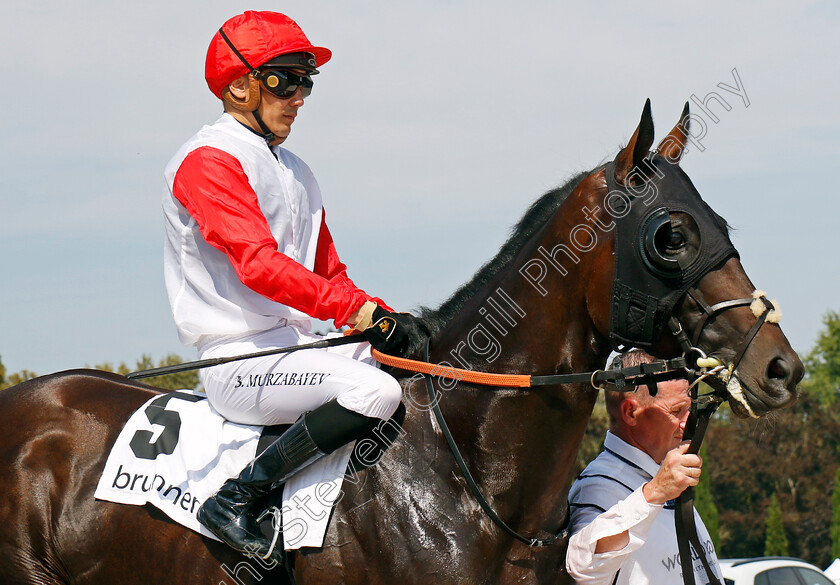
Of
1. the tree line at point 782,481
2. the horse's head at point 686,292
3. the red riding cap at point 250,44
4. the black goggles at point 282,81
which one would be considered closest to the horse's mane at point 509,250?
the horse's head at point 686,292

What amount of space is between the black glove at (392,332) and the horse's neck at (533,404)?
319 millimetres

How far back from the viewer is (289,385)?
3406 mm

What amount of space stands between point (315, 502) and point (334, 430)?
0.96 feet

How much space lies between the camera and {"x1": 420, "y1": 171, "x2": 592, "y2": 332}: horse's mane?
11.6ft

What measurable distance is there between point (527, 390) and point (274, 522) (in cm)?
105

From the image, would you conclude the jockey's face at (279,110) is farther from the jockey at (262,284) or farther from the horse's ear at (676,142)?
the horse's ear at (676,142)

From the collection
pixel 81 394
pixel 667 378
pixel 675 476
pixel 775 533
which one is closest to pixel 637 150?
pixel 667 378

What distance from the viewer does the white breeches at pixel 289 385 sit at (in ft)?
10.9

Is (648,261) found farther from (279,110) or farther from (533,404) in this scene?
(279,110)

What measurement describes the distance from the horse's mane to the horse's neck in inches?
6.0

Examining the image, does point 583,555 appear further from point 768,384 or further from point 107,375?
point 107,375

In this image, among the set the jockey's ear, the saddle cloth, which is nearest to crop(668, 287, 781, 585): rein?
the saddle cloth

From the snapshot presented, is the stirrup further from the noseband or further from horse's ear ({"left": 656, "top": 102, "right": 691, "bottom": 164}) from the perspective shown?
horse's ear ({"left": 656, "top": 102, "right": 691, "bottom": 164})

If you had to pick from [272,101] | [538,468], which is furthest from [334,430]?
[272,101]
